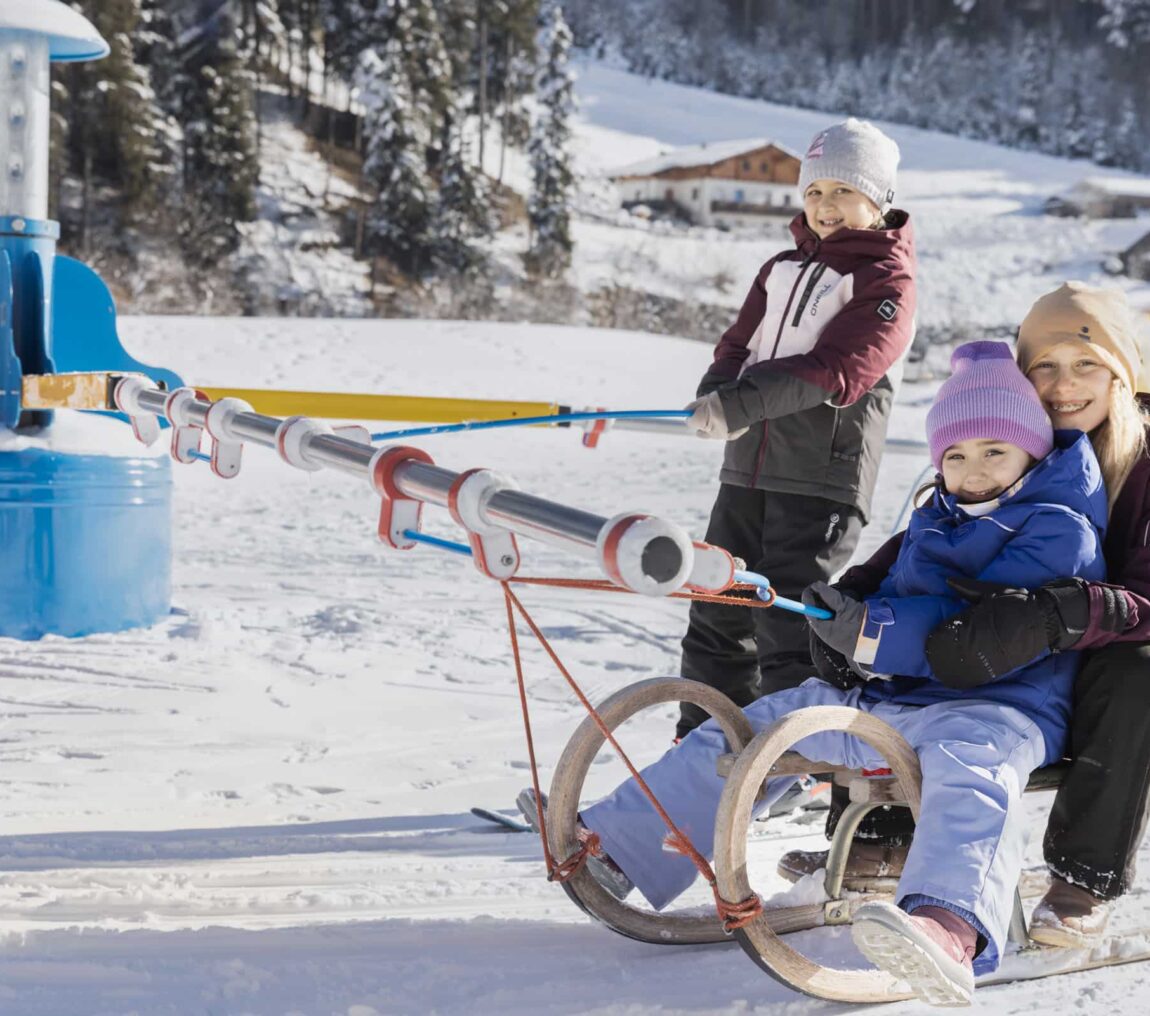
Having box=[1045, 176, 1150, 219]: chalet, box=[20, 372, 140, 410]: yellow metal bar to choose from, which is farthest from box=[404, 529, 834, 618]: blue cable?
box=[1045, 176, 1150, 219]: chalet

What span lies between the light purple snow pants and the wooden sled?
51mm

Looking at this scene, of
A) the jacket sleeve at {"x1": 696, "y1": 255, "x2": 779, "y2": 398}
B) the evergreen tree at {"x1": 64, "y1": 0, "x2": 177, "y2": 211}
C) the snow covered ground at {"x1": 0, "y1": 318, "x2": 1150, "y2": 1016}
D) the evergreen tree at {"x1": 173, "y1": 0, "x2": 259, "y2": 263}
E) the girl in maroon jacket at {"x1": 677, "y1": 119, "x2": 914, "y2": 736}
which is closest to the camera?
the snow covered ground at {"x1": 0, "y1": 318, "x2": 1150, "y2": 1016}

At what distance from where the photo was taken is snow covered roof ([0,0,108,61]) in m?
4.30

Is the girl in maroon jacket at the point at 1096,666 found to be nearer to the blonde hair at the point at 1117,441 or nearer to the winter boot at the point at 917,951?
the blonde hair at the point at 1117,441

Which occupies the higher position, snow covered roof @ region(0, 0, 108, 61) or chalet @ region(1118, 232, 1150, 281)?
chalet @ region(1118, 232, 1150, 281)

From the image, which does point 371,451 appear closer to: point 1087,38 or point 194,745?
point 194,745

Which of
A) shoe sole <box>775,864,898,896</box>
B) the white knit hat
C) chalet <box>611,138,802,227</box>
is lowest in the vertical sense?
shoe sole <box>775,864,898,896</box>

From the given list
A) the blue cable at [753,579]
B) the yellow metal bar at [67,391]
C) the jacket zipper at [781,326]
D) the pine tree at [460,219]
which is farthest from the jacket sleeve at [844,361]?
the pine tree at [460,219]

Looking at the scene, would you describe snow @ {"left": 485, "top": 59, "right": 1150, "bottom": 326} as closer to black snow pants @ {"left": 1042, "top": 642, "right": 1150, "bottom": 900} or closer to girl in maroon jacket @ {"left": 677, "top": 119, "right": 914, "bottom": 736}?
girl in maroon jacket @ {"left": 677, "top": 119, "right": 914, "bottom": 736}

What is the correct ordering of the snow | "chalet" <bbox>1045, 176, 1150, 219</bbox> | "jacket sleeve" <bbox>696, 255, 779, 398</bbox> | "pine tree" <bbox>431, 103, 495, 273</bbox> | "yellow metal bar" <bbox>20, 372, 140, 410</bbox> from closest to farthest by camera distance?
"jacket sleeve" <bbox>696, 255, 779, 398</bbox> → "yellow metal bar" <bbox>20, 372, 140, 410</bbox> → "pine tree" <bbox>431, 103, 495, 273</bbox> → the snow → "chalet" <bbox>1045, 176, 1150, 219</bbox>

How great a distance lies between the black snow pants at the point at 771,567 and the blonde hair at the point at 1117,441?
65 centimetres

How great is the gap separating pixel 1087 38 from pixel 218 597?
49194mm

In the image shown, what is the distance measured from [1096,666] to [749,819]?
0.68 m

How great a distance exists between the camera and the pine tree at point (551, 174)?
27547 millimetres
